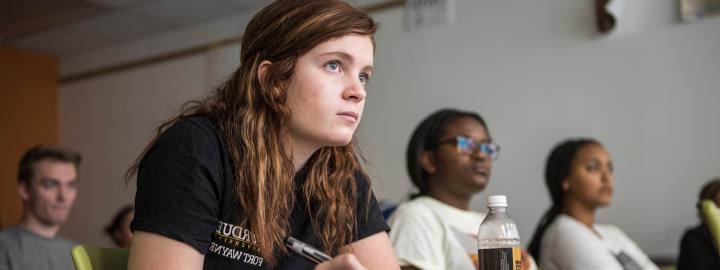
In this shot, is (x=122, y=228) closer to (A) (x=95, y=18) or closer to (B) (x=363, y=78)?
(A) (x=95, y=18)

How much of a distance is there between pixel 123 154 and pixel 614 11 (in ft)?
12.2

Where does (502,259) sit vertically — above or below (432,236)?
above

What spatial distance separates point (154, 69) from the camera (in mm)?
5871

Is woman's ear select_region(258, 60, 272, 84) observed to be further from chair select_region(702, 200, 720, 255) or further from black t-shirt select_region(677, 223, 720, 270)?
black t-shirt select_region(677, 223, 720, 270)

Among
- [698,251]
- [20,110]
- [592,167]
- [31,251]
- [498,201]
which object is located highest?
[20,110]

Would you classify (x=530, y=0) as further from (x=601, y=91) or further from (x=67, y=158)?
(x=67, y=158)

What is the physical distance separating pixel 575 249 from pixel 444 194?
460 mm

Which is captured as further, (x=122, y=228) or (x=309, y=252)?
(x=122, y=228)

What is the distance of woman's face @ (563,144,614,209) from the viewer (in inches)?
114

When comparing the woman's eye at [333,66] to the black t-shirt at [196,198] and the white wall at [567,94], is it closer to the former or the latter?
the black t-shirt at [196,198]

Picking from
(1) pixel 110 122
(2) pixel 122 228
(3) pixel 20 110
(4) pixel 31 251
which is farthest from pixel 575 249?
(3) pixel 20 110

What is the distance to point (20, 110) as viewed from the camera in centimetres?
608

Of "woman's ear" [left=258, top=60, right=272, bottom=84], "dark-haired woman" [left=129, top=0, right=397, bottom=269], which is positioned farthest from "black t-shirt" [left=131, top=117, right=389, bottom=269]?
"woman's ear" [left=258, top=60, right=272, bottom=84]

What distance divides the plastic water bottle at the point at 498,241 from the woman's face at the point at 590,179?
61.6 inches
